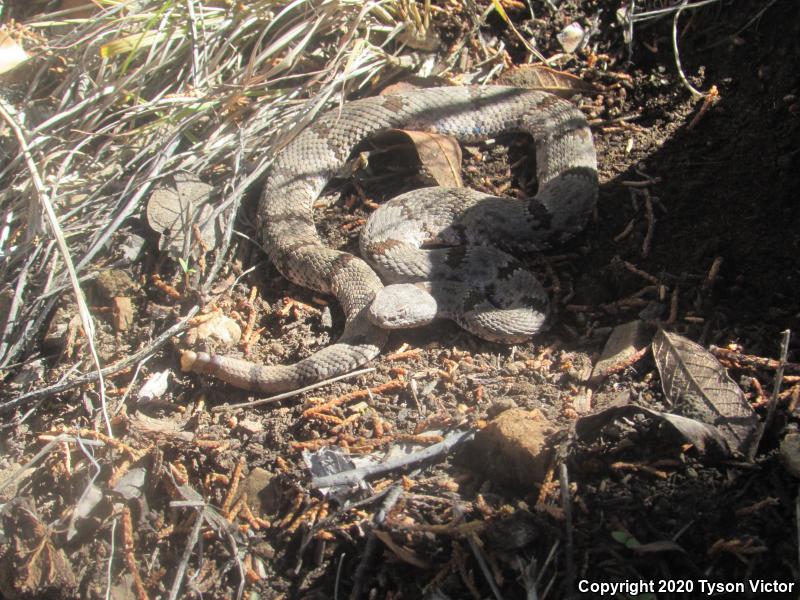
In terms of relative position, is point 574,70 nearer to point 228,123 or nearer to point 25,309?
point 228,123

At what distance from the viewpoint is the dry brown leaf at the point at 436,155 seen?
4484 millimetres

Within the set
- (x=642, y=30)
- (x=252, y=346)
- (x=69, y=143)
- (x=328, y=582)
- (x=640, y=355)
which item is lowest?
(x=328, y=582)

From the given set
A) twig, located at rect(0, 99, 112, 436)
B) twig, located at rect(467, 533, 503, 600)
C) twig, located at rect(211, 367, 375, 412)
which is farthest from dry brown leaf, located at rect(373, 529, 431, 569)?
twig, located at rect(0, 99, 112, 436)

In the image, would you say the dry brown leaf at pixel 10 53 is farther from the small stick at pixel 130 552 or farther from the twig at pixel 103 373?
the small stick at pixel 130 552

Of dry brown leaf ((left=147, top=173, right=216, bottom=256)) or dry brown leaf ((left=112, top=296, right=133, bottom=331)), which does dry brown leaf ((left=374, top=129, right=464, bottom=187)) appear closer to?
dry brown leaf ((left=147, top=173, right=216, bottom=256))

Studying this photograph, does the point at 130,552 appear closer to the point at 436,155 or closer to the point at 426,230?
the point at 426,230

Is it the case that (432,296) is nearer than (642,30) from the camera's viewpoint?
Yes

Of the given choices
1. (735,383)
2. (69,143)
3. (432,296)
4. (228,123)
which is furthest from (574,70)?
(69,143)

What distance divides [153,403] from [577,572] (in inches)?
91.4

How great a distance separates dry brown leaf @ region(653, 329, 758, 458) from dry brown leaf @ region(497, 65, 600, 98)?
2206 millimetres

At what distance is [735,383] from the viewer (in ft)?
9.37

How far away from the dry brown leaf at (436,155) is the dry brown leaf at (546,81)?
69cm

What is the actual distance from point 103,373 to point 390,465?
1633mm

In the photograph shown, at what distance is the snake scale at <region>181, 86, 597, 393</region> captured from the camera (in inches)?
145
